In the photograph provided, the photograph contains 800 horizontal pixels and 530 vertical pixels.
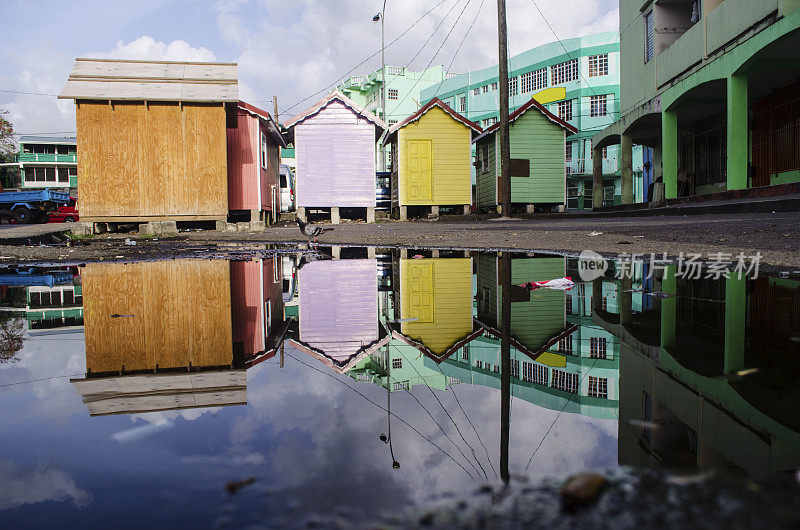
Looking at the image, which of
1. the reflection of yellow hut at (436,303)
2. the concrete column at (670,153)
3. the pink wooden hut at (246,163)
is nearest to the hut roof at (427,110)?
the pink wooden hut at (246,163)

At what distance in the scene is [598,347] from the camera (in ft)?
6.38

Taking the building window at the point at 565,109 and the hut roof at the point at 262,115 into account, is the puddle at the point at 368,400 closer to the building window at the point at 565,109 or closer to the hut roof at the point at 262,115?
the hut roof at the point at 262,115

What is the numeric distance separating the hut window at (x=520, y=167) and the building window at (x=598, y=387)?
66.2 ft

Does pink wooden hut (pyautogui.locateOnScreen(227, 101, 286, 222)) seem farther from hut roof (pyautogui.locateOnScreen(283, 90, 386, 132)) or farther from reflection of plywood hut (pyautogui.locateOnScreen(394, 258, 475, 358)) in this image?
reflection of plywood hut (pyautogui.locateOnScreen(394, 258, 475, 358))

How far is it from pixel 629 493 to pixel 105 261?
21.0ft

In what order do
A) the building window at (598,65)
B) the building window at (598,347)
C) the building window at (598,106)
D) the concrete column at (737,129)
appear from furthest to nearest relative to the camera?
the building window at (598,106) < the building window at (598,65) < the concrete column at (737,129) < the building window at (598,347)

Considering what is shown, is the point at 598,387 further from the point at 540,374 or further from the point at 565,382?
the point at 540,374

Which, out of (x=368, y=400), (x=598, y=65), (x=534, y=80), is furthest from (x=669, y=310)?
(x=534, y=80)

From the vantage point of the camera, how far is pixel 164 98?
1361 cm

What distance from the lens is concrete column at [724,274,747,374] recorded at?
159cm

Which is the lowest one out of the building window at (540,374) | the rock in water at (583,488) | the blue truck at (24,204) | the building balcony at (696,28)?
the building window at (540,374)

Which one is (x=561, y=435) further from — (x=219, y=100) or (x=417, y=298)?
(x=219, y=100)

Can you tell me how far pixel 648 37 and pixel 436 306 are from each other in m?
16.2

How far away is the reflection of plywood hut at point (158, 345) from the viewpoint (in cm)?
139
